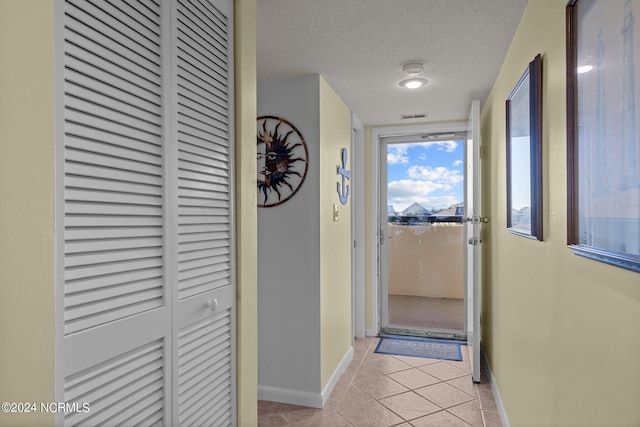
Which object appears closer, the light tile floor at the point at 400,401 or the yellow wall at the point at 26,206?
the yellow wall at the point at 26,206

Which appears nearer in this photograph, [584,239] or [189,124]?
[584,239]

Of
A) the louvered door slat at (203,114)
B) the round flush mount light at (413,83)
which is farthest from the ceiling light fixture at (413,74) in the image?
the louvered door slat at (203,114)

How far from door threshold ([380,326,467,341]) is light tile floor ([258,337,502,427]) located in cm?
69

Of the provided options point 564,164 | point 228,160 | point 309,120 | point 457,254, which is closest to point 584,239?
point 564,164

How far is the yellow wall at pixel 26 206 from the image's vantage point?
2.49 ft

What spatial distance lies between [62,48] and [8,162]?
0.99 feet

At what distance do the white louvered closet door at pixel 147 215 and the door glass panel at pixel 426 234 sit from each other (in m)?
3.23

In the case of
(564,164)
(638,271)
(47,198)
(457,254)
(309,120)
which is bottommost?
(457,254)

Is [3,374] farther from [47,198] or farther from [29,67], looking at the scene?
[29,67]

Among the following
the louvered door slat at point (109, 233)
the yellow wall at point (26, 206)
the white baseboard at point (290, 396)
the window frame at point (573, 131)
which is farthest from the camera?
the white baseboard at point (290, 396)

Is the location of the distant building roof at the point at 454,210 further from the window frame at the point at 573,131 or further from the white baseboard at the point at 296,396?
the window frame at the point at 573,131

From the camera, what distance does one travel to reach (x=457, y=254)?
176 inches

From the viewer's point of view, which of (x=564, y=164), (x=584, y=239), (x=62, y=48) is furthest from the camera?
(x=564, y=164)

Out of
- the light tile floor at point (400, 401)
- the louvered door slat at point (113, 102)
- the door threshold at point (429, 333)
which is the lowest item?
the light tile floor at point (400, 401)
